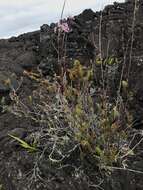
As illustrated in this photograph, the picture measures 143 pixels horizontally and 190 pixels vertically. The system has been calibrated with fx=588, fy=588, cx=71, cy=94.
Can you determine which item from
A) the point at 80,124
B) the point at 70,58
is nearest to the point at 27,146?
the point at 80,124

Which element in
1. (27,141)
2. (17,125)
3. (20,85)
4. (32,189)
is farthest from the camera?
(20,85)

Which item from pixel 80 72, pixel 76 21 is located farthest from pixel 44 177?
pixel 76 21

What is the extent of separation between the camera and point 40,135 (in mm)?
3432

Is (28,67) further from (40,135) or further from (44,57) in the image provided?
(40,135)

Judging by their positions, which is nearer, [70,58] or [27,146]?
[27,146]

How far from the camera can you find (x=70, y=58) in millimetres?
4680

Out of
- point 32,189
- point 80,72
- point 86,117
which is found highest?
point 80,72

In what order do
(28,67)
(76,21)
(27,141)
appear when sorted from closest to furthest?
(27,141) → (28,67) → (76,21)

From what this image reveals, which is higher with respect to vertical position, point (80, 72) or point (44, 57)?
point (80, 72)

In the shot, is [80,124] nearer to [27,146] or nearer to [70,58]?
[27,146]

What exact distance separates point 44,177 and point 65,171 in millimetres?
124

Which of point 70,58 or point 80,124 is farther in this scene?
point 70,58

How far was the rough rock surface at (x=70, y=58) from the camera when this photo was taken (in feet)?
10.9

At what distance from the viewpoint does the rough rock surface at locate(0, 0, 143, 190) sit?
3318mm
